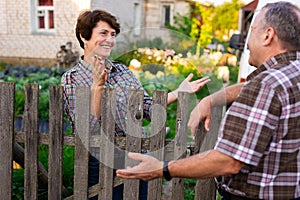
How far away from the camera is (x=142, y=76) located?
106 inches

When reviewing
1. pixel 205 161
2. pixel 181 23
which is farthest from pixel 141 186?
pixel 181 23

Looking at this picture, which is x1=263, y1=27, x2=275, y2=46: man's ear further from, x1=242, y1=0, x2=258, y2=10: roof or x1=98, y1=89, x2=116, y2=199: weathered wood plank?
x1=242, y1=0, x2=258, y2=10: roof

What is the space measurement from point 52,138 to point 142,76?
28.3 inches

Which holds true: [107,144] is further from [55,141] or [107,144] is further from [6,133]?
[6,133]

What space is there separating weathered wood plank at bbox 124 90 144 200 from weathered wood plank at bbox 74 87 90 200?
260mm

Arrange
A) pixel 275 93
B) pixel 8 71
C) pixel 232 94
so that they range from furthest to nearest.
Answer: pixel 8 71 → pixel 232 94 → pixel 275 93

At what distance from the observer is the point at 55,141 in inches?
111

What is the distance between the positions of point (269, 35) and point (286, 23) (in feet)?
0.25

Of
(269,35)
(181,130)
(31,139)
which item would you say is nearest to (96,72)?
(181,130)

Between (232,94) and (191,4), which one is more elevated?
(191,4)

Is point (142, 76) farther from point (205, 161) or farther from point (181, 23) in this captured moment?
point (181, 23)

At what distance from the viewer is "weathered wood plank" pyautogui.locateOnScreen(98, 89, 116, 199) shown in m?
2.64

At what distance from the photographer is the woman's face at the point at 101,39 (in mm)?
2508

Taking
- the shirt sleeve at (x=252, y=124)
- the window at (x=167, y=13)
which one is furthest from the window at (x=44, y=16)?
the shirt sleeve at (x=252, y=124)
